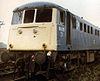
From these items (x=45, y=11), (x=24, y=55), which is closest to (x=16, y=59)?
(x=24, y=55)

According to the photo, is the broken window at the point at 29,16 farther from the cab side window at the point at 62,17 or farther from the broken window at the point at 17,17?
the cab side window at the point at 62,17

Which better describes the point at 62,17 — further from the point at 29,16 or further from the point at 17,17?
the point at 17,17

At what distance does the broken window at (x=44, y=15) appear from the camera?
21.6ft

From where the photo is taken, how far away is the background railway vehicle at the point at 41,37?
6133 millimetres

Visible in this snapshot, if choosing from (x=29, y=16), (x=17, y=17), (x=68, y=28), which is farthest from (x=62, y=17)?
(x=17, y=17)

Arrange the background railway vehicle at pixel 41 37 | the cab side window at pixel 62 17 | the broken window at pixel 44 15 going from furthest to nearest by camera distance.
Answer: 1. the cab side window at pixel 62 17
2. the broken window at pixel 44 15
3. the background railway vehicle at pixel 41 37

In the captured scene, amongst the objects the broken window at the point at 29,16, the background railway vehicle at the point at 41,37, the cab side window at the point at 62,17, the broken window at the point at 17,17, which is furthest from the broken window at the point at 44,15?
the broken window at the point at 17,17

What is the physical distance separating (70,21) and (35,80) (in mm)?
3669

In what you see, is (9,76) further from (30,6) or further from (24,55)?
(30,6)

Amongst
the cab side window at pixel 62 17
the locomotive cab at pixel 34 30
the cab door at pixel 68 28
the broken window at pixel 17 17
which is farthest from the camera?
the cab door at pixel 68 28

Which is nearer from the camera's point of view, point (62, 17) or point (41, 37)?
point (41, 37)

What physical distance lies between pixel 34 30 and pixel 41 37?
47 centimetres

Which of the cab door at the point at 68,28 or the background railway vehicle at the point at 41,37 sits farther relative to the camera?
the cab door at the point at 68,28

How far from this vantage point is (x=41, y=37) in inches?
247
